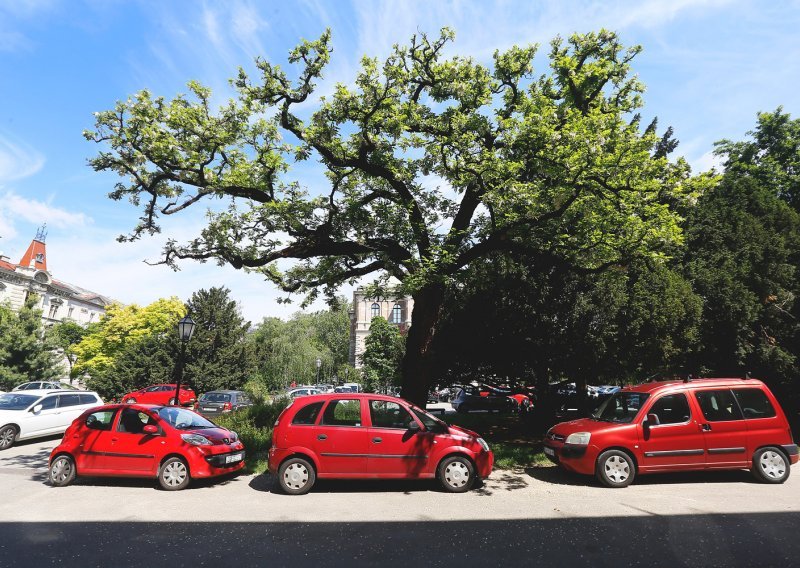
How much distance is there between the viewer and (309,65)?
31.3 feet

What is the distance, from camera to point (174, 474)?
785 centimetres

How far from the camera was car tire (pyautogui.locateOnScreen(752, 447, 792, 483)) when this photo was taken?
820 centimetres

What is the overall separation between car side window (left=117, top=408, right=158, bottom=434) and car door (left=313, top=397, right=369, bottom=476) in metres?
3.35

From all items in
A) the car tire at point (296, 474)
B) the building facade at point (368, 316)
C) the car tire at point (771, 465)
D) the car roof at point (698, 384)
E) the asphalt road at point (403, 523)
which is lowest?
the asphalt road at point (403, 523)

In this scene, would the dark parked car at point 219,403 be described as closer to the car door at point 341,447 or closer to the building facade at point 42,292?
the car door at point 341,447

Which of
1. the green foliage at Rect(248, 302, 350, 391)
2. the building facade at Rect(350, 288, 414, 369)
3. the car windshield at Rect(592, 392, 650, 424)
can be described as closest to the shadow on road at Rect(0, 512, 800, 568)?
the car windshield at Rect(592, 392, 650, 424)

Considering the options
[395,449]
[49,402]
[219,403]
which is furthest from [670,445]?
[219,403]

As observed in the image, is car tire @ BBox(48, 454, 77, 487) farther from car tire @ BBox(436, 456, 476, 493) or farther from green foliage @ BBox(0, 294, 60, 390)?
green foliage @ BBox(0, 294, 60, 390)

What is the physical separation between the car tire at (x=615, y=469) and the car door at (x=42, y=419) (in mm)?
15391

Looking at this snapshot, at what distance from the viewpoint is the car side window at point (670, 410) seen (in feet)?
27.2

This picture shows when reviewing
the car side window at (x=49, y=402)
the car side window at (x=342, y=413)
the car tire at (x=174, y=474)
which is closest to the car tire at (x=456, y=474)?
the car side window at (x=342, y=413)

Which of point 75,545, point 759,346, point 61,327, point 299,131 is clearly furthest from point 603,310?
point 61,327

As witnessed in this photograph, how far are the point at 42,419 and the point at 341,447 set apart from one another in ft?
37.3

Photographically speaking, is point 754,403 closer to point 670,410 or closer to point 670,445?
point 670,410
